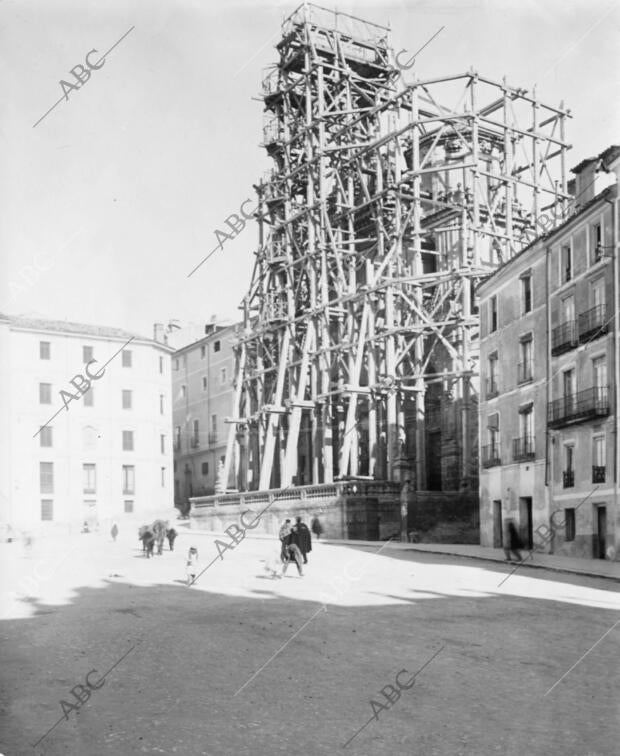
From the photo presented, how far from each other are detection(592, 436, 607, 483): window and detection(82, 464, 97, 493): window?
32.5 meters

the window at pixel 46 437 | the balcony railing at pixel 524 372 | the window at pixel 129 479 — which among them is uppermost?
the balcony railing at pixel 524 372

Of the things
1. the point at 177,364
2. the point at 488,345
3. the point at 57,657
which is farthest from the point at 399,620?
the point at 177,364

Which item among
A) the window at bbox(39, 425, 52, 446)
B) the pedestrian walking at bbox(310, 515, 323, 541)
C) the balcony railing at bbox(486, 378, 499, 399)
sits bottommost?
the pedestrian walking at bbox(310, 515, 323, 541)

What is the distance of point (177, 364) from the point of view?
80375mm

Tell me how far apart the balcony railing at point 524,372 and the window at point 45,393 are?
23.7 m

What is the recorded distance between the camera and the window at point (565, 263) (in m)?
32.2

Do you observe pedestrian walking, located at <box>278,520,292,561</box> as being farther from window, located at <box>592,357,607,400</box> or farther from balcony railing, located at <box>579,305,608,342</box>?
balcony railing, located at <box>579,305,608,342</box>

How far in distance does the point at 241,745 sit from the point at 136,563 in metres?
20.4

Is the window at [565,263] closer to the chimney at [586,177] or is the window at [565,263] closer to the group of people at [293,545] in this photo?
the chimney at [586,177]

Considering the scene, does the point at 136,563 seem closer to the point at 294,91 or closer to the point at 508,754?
the point at 508,754

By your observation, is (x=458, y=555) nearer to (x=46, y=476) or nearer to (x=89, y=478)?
(x=46, y=476)

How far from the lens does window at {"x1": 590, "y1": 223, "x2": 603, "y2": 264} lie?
30130 mm

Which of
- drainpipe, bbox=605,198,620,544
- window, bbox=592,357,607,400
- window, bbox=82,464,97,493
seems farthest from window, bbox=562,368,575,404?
window, bbox=82,464,97,493

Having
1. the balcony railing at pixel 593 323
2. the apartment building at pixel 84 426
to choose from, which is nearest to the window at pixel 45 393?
the apartment building at pixel 84 426
